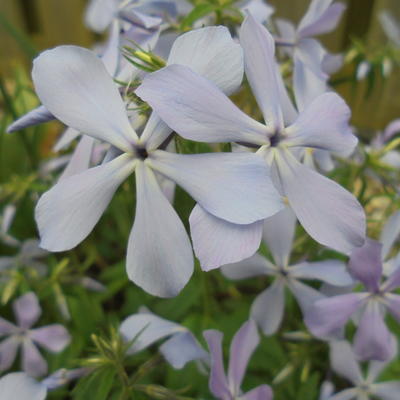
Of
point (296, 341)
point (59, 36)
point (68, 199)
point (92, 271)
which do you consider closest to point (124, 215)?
point (92, 271)

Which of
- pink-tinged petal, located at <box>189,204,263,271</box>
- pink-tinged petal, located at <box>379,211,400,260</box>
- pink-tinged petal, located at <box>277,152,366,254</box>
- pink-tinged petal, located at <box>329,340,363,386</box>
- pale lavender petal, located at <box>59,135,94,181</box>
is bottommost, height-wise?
pink-tinged petal, located at <box>329,340,363,386</box>

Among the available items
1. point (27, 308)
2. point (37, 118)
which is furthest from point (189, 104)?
point (27, 308)

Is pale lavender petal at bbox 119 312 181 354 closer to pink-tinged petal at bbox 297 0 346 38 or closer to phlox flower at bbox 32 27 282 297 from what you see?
phlox flower at bbox 32 27 282 297

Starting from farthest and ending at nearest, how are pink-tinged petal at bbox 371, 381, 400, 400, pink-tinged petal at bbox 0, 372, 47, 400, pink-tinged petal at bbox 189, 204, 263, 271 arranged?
pink-tinged petal at bbox 371, 381, 400, 400 → pink-tinged petal at bbox 0, 372, 47, 400 → pink-tinged petal at bbox 189, 204, 263, 271

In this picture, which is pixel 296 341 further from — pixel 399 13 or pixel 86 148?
pixel 399 13

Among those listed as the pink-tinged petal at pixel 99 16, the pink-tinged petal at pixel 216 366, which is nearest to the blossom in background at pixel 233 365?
the pink-tinged petal at pixel 216 366

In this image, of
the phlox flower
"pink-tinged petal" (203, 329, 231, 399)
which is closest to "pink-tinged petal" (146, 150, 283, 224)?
the phlox flower
